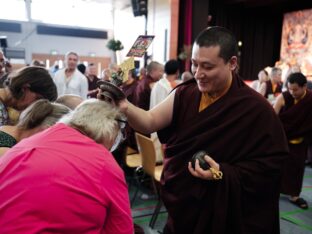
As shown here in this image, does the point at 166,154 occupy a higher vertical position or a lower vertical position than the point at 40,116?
lower

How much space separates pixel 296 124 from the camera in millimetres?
3143

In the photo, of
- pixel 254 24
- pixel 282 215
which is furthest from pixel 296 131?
pixel 254 24

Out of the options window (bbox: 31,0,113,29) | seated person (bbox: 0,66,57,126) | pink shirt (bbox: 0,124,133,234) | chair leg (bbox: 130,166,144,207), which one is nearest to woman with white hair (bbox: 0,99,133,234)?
pink shirt (bbox: 0,124,133,234)

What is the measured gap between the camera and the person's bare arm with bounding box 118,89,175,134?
1.37m

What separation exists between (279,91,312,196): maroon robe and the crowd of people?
6.28 feet

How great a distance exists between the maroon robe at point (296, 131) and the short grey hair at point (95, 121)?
252 centimetres

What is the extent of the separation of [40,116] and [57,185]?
1.58ft

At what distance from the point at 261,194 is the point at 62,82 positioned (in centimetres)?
294

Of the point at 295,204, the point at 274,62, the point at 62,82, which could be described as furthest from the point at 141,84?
the point at 274,62

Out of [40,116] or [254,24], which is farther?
[254,24]

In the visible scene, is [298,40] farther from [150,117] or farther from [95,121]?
[95,121]

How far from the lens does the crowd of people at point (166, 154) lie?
0.88 meters

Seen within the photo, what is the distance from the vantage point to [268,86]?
554 centimetres

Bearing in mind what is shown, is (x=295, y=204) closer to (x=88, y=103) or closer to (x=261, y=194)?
(x=261, y=194)
